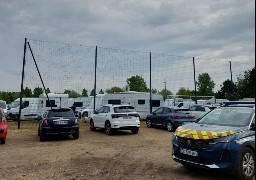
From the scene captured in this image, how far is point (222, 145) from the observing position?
7035 millimetres

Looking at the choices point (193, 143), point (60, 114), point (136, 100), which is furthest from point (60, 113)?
point (136, 100)

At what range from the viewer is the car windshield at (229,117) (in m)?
7.86

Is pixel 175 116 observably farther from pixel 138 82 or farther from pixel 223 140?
pixel 138 82

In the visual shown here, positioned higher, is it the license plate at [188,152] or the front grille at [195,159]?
the license plate at [188,152]

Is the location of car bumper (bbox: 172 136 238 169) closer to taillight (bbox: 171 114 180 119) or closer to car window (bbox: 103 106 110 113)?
car window (bbox: 103 106 110 113)

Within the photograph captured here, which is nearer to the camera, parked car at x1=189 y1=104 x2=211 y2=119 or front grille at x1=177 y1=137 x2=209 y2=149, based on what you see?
front grille at x1=177 y1=137 x2=209 y2=149

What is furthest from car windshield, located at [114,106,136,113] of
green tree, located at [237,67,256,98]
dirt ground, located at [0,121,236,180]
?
green tree, located at [237,67,256,98]

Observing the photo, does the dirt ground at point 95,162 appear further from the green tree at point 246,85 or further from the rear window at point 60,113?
the green tree at point 246,85

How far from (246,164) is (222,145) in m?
0.70

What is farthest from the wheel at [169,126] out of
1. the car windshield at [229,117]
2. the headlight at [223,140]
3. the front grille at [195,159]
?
the headlight at [223,140]

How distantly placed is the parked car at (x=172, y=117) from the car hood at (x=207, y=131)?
1081 centimetres

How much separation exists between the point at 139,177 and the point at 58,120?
26.5 ft

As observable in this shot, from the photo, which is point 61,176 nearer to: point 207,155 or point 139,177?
point 139,177

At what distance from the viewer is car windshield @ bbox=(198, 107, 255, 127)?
7.86 m
